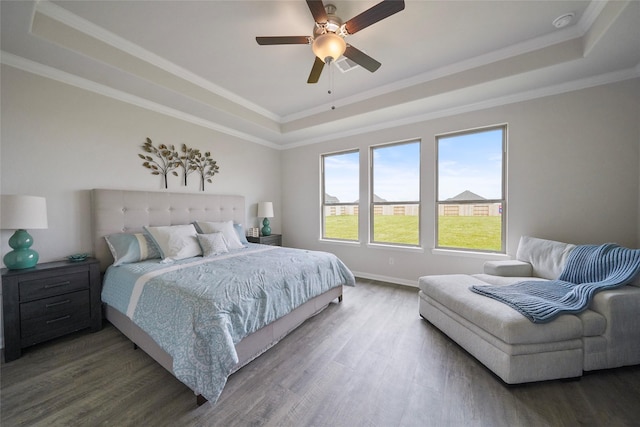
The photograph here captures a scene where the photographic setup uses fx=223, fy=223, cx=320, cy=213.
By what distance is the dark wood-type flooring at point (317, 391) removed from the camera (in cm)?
133

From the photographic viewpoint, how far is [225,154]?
3855 mm

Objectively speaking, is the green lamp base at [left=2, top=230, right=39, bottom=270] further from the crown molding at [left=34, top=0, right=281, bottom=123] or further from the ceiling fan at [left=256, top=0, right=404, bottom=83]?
the ceiling fan at [left=256, top=0, right=404, bottom=83]

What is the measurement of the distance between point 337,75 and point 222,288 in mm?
2732

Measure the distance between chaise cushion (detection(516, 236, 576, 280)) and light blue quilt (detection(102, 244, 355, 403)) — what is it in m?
2.26

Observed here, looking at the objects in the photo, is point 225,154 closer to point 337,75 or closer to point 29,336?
point 337,75

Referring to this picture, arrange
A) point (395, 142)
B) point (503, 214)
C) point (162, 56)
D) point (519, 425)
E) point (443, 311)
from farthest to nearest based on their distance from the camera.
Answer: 1. point (395, 142)
2. point (503, 214)
3. point (162, 56)
4. point (443, 311)
5. point (519, 425)

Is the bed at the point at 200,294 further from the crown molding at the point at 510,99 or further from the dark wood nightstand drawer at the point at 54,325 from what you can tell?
the crown molding at the point at 510,99

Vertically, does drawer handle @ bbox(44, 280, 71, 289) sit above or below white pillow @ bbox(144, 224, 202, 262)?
below

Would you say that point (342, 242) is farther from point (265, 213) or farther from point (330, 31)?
point (330, 31)

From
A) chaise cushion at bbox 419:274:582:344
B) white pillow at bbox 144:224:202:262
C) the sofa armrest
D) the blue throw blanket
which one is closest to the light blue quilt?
white pillow at bbox 144:224:202:262

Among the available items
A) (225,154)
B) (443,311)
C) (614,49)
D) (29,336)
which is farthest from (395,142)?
(29,336)

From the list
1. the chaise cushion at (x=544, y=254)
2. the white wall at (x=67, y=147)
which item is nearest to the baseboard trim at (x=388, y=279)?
the chaise cushion at (x=544, y=254)

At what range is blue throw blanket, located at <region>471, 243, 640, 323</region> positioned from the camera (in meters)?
1.63

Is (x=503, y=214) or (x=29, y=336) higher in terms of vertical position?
(x=503, y=214)
